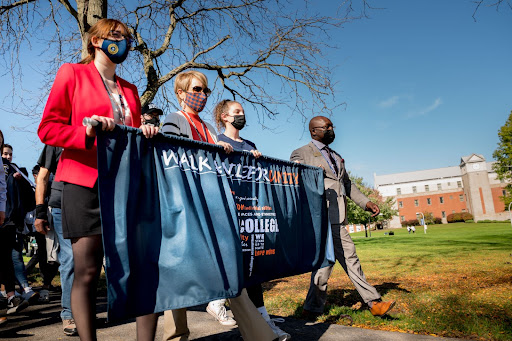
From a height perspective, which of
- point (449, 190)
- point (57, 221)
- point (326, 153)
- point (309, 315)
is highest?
point (449, 190)

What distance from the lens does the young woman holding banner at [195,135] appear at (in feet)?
8.83

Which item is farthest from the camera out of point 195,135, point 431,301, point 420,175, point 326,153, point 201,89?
point 420,175

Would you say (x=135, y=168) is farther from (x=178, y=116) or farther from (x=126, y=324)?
(x=126, y=324)

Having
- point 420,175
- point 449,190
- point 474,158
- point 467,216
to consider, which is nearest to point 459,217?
point 467,216

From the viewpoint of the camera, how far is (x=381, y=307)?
150 inches

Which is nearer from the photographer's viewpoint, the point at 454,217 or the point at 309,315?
the point at 309,315

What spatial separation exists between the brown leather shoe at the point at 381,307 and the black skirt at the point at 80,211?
3.08 m

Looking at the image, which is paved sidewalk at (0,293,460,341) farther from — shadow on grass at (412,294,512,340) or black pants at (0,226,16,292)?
black pants at (0,226,16,292)

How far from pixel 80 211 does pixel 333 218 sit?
2.98 meters

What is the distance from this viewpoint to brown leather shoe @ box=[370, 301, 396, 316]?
12.4ft

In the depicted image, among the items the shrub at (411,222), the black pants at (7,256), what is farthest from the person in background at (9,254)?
the shrub at (411,222)

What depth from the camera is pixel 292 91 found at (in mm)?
9961

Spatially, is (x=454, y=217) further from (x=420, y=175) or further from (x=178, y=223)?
(x=178, y=223)

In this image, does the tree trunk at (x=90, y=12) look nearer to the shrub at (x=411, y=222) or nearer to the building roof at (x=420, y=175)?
the shrub at (x=411, y=222)
